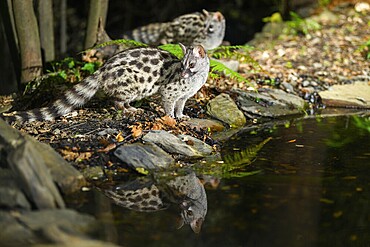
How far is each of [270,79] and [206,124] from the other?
101 inches

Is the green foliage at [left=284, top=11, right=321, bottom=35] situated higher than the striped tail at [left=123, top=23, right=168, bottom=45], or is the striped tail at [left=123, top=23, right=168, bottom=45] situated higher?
the striped tail at [left=123, top=23, right=168, bottom=45]

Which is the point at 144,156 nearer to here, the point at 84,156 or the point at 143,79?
the point at 84,156

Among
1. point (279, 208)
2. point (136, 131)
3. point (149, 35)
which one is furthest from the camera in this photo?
point (149, 35)

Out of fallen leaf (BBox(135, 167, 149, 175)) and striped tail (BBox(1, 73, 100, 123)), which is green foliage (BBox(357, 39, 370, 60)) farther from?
fallen leaf (BBox(135, 167, 149, 175))

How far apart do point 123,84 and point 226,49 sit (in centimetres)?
248

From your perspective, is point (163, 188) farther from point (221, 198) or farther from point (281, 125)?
point (281, 125)

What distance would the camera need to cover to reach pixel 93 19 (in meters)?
8.91

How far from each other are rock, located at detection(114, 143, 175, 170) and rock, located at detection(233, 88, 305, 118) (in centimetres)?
255

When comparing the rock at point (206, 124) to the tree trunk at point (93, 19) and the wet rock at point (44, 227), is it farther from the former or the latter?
the wet rock at point (44, 227)

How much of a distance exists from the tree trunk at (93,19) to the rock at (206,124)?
251 centimetres

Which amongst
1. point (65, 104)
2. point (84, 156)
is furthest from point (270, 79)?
point (84, 156)

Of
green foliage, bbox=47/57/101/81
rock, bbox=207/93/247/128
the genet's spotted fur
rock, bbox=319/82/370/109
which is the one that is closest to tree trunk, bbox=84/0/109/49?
green foliage, bbox=47/57/101/81

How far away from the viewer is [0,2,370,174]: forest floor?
621 cm

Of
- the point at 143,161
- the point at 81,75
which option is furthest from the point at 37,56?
the point at 143,161
